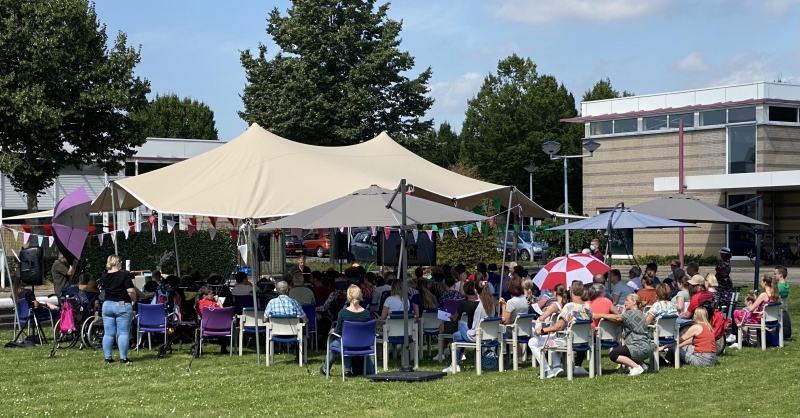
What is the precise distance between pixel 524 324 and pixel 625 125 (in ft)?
99.5

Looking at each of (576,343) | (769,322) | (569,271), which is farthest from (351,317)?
(769,322)

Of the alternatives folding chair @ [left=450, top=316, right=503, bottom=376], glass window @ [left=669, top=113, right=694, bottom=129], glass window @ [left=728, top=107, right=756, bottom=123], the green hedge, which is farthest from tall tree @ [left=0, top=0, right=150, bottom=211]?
glass window @ [left=728, top=107, right=756, bottom=123]

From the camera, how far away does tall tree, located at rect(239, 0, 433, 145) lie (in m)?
36.3

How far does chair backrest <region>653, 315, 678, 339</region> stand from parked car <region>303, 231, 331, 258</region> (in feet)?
109

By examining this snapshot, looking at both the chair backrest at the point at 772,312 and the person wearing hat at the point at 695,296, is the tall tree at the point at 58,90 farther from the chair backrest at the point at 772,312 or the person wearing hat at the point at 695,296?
the chair backrest at the point at 772,312

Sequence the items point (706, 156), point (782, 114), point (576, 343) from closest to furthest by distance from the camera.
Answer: point (576, 343), point (782, 114), point (706, 156)

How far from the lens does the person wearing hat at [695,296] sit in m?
12.6

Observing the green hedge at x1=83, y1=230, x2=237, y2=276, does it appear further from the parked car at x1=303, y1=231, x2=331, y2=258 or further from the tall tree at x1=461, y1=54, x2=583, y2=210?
the tall tree at x1=461, y1=54, x2=583, y2=210


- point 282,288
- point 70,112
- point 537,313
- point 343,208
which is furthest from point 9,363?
point 70,112

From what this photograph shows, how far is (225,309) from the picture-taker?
42.1 feet

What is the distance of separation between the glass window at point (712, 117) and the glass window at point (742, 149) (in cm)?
59

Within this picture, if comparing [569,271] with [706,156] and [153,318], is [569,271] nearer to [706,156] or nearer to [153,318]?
[153,318]

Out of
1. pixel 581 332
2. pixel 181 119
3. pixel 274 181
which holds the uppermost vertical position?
pixel 181 119

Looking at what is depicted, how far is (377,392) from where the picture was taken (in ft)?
32.8
